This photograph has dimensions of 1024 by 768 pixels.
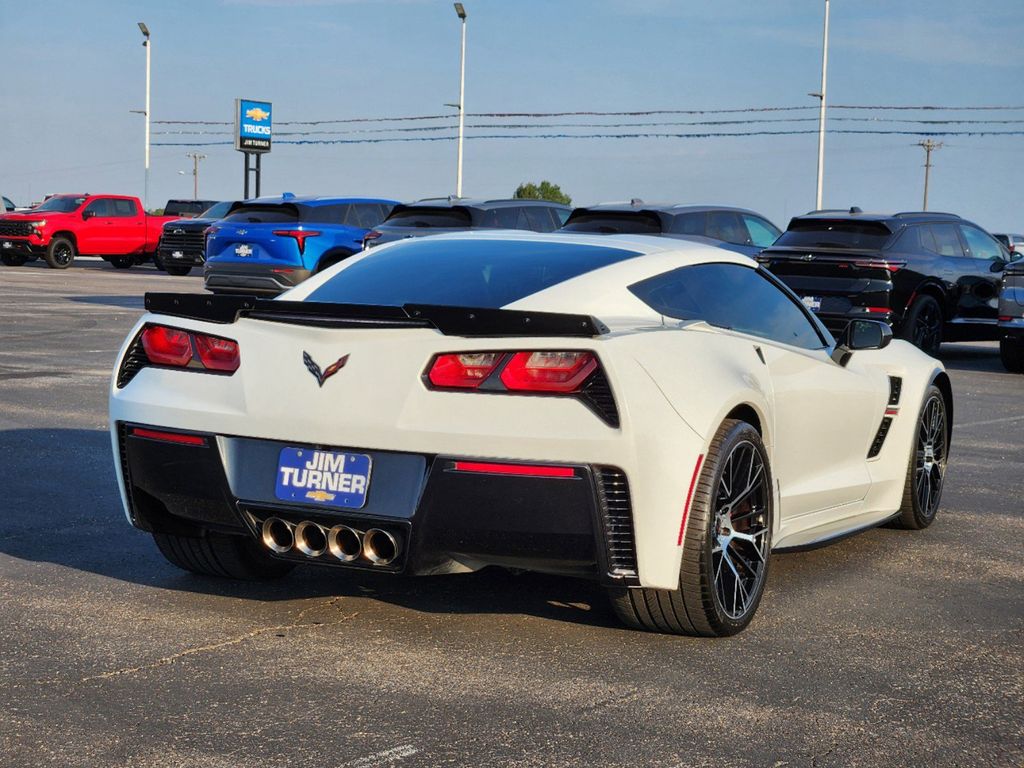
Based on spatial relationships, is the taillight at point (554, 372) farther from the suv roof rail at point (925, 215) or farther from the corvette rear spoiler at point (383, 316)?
the suv roof rail at point (925, 215)

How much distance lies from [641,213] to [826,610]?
39.8 ft

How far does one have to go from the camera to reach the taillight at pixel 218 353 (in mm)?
4930

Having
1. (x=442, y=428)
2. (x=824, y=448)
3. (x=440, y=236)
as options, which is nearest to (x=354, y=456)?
(x=442, y=428)

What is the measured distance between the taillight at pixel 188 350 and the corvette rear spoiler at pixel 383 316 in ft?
0.22

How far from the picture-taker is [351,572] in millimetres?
5840

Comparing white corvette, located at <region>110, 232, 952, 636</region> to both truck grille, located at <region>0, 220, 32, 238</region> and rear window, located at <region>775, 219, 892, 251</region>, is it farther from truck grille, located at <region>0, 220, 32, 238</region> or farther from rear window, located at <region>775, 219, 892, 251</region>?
truck grille, located at <region>0, 220, 32, 238</region>

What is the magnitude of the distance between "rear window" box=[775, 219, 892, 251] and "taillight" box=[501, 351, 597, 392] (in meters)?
12.5

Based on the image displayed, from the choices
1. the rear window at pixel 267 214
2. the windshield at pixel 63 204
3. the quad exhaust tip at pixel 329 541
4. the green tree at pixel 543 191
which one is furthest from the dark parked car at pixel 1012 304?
the green tree at pixel 543 191

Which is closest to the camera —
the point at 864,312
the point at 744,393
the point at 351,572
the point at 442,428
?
the point at 442,428

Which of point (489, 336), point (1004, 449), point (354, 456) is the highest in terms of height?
point (489, 336)

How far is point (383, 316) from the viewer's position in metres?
4.77

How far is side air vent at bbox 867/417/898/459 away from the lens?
657 centimetres

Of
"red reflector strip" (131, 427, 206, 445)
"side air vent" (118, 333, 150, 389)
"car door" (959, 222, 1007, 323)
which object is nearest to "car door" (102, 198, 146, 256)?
"car door" (959, 222, 1007, 323)

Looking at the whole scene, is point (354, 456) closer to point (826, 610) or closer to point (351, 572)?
point (351, 572)
